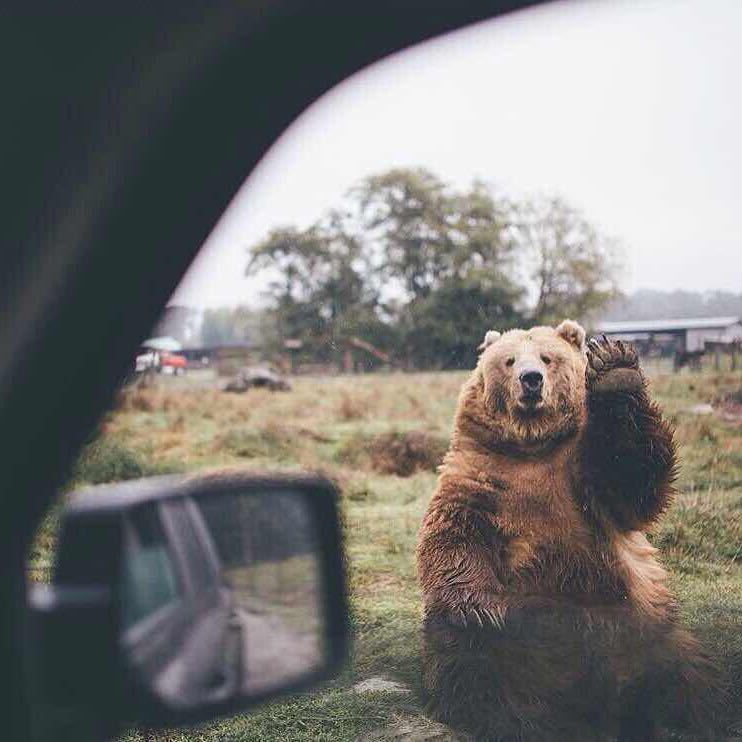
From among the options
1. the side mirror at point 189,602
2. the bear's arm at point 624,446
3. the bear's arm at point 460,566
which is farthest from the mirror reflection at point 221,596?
the bear's arm at point 624,446

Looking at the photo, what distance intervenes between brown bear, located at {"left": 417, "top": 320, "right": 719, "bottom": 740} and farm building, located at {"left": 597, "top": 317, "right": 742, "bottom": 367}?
0.08 meters

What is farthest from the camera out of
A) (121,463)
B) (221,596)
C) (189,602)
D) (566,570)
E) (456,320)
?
(121,463)

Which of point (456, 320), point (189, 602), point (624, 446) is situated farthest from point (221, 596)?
point (456, 320)

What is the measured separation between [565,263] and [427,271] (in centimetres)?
53

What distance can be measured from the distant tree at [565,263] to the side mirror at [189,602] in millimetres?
1854

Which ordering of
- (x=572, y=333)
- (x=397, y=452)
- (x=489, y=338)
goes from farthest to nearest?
(x=397, y=452) → (x=489, y=338) → (x=572, y=333)

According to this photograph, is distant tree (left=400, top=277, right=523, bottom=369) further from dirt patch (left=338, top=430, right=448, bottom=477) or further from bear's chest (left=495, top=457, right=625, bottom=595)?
bear's chest (left=495, top=457, right=625, bottom=595)

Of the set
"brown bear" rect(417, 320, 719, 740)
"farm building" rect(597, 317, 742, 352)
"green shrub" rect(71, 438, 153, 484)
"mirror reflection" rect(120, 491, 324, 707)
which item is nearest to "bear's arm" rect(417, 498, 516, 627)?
"brown bear" rect(417, 320, 719, 740)

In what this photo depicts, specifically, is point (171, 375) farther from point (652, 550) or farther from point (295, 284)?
point (652, 550)

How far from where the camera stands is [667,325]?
362 centimetres

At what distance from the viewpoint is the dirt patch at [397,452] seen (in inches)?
152

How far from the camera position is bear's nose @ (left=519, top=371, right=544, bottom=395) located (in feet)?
11.3

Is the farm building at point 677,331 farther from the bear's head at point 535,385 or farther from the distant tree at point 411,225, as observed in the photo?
the distant tree at point 411,225

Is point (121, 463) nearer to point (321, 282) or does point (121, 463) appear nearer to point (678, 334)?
point (321, 282)
